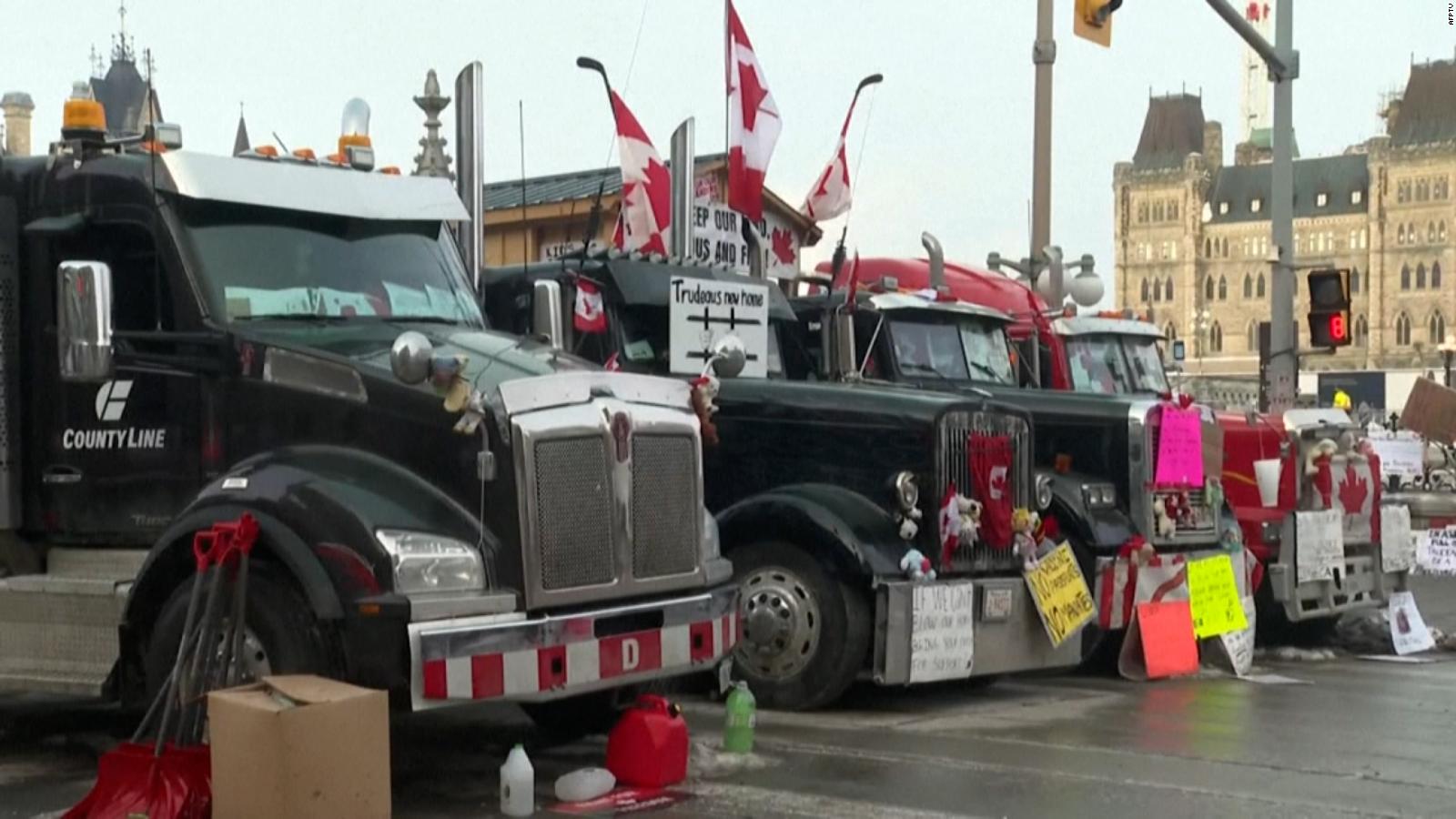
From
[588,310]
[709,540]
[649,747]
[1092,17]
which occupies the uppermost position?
[1092,17]

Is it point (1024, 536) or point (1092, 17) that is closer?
point (1024, 536)

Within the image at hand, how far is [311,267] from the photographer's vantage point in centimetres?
828

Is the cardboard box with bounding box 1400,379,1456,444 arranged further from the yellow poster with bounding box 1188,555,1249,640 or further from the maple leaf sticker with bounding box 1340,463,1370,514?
the yellow poster with bounding box 1188,555,1249,640

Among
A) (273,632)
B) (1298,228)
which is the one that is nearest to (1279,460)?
(273,632)

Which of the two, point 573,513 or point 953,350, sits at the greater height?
point 953,350

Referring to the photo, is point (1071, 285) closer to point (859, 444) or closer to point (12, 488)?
point (859, 444)

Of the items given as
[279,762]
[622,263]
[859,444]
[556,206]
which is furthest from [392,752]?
[556,206]

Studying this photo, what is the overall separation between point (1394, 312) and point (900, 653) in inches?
5732

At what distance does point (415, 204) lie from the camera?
881cm

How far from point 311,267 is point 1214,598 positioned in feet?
22.2

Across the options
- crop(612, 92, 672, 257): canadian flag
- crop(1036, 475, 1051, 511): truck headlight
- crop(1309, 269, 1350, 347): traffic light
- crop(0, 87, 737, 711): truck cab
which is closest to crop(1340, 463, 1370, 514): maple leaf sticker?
crop(1036, 475, 1051, 511): truck headlight

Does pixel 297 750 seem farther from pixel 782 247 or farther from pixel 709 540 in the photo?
pixel 782 247

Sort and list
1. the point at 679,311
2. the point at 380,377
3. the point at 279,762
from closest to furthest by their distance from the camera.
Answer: the point at 279,762 → the point at 380,377 → the point at 679,311

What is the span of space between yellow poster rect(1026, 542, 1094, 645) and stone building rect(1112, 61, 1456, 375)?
405 ft
